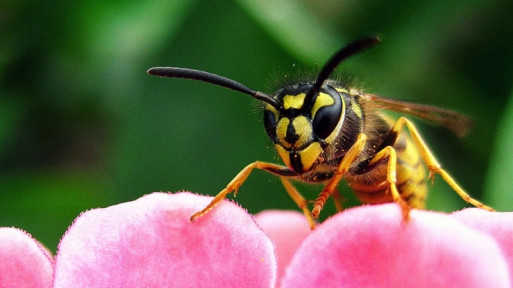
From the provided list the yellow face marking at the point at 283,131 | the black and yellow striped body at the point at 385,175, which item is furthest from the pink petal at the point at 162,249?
the black and yellow striped body at the point at 385,175

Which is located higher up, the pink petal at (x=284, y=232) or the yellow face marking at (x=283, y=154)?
the yellow face marking at (x=283, y=154)

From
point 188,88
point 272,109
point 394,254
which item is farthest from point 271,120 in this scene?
point 188,88

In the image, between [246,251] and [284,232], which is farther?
[284,232]

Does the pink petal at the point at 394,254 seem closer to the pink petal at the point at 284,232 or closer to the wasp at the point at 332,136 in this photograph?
the wasp at the point at 332,136

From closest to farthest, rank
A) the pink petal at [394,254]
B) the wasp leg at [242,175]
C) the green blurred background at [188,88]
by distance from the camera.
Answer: the pink petal at [394,254] < the wasp leg at [242,175] < the green blurred background at [188,88]

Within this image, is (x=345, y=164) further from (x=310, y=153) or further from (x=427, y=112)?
(x=427, y=112)

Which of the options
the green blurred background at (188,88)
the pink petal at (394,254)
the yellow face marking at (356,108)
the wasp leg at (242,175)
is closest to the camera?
the pink petal at (394,254)

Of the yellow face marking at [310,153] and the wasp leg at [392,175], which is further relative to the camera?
the yellow face marking at [310,153]

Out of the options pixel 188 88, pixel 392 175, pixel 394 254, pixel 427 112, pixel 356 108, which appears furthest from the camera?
pixel 188 88

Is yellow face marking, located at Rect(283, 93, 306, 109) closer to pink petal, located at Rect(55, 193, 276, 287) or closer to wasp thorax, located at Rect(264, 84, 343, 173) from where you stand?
wasp thorax, located at Rect(264, 84, 343, 173)
